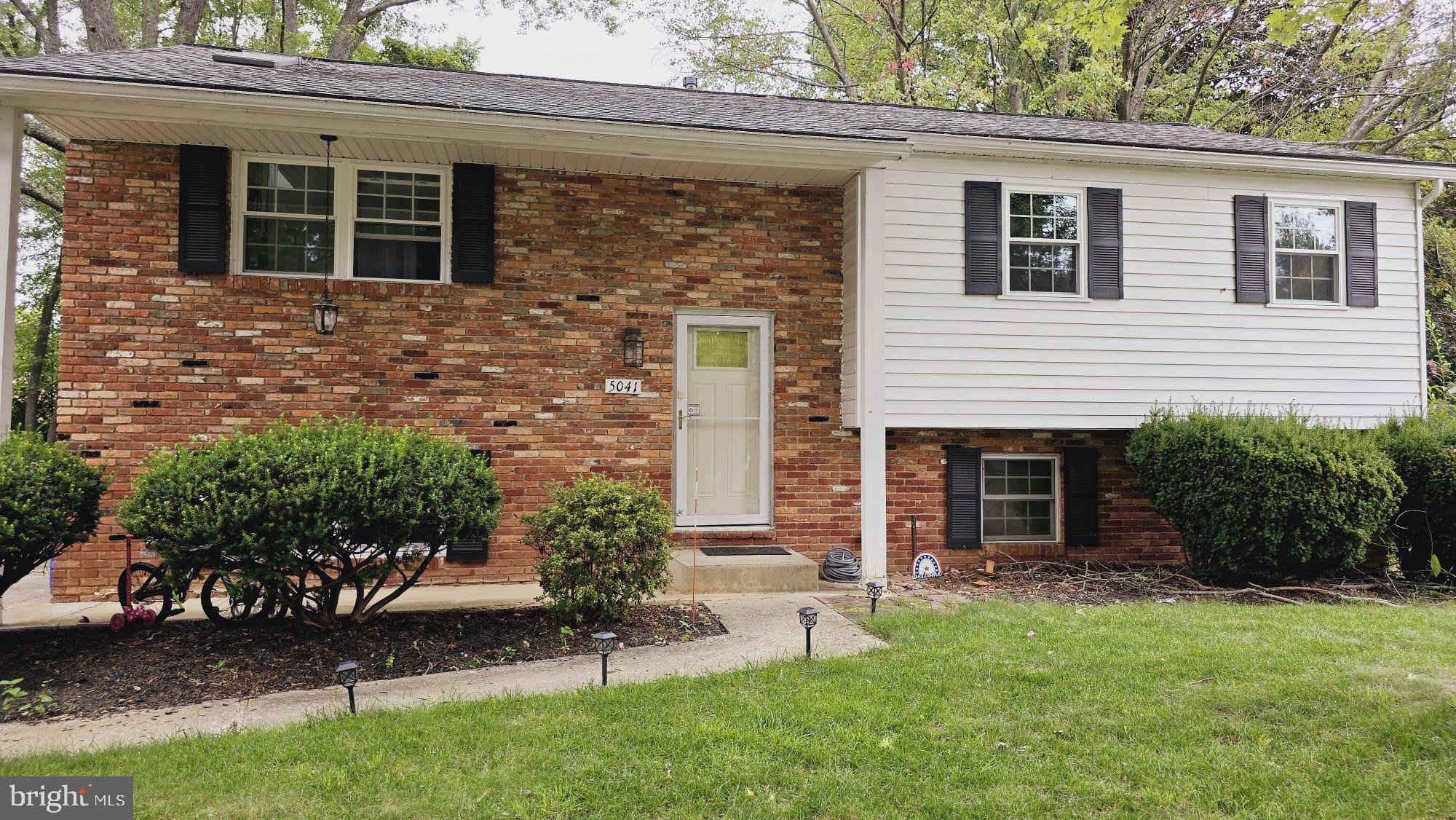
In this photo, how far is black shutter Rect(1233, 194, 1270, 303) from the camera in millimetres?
7812

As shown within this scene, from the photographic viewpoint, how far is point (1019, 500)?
26.3 ft

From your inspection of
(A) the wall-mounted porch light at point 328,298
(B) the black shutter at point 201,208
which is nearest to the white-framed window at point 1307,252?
(A) the wall-mounted porch light at point 328,298

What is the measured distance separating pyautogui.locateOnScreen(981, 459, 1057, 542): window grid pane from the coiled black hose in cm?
187

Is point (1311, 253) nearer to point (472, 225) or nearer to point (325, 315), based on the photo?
point (472, 225)

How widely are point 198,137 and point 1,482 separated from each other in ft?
10.1

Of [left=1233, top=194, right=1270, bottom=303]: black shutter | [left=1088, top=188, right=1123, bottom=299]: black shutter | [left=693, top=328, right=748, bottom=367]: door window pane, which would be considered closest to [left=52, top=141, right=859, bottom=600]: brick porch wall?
[left=693, top=328, right=748, bottom=367]: door window pane

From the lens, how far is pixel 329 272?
21.5 ft

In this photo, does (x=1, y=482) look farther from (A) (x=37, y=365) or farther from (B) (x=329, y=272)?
(A) (x=37, y=365)

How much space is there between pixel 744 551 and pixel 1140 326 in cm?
455

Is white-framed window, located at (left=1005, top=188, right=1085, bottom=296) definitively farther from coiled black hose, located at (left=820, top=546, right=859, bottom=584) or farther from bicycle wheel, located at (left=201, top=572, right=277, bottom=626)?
bicycle wheel, located at (left=201, top=572, right=277, bottom=626)

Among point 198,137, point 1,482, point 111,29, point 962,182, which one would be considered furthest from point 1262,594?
point 111,29

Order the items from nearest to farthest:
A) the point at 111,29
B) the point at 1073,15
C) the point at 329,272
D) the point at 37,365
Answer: the point at 1073,15
the point at 329,272
the point at 111,29
the point at 37,365

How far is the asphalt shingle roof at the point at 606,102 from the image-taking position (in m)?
5.73

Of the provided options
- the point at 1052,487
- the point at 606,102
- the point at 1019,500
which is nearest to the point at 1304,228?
the point at 1052,487
